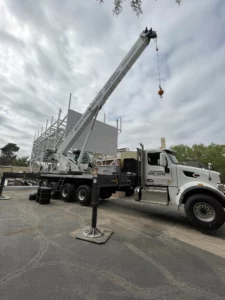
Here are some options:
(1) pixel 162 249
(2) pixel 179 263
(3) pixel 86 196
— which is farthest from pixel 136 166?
(2) pixel 179 263

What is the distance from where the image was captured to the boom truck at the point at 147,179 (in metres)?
4.45

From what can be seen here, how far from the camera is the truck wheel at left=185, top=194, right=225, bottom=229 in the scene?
13.6ft

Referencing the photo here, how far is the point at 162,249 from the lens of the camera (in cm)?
325

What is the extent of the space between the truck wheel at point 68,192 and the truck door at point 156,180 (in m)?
3.83

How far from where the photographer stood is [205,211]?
14.4 feet

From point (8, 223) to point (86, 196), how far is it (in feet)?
10.5

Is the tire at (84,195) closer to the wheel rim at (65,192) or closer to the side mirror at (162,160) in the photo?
the wheel rim at (65,192)

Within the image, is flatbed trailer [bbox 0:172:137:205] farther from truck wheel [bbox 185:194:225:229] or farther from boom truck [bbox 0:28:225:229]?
truck wheel [bbox 185:194:225:229]

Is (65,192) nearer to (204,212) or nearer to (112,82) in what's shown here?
(204,212)

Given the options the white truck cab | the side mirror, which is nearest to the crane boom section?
the white truck cab

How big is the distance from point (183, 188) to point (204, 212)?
85cm

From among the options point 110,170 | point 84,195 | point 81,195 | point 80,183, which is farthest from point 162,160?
point 80,183

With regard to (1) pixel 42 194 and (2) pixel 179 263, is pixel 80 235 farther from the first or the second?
(1) pixel 42 194

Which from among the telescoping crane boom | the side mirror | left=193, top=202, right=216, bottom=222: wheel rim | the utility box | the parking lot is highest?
the telescoping crane boom
